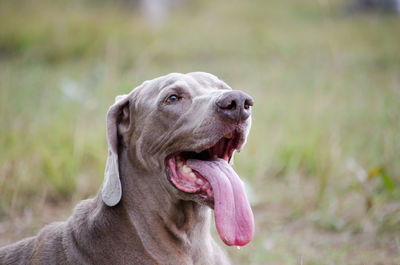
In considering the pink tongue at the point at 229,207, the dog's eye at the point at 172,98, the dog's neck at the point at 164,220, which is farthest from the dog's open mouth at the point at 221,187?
the dog's eye at the point at 172,98

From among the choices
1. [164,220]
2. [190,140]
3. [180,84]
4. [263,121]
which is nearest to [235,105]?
[190,140]

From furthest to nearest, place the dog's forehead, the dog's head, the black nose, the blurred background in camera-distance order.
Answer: the blurred background < the dog's forehead < the dog's head < the black nose

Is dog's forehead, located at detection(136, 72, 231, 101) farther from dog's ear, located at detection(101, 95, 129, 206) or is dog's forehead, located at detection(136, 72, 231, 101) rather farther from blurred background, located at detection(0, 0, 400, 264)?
blurred background, located at detection(0, 0, 400, 264)

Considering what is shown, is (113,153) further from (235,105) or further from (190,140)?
(235,105)

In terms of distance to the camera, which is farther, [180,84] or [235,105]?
[180,84]

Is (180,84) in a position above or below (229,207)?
above

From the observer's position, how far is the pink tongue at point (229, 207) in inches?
103

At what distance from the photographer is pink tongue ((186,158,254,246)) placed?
8.58ft

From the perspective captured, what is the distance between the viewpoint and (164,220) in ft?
9.52

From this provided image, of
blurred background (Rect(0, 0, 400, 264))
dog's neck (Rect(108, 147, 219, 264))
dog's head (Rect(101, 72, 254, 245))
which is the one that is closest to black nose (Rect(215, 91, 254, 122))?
dog's head (Rect(101, 72, 254, 245))

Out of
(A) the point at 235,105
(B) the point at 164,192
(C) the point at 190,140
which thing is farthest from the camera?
(B) the point at 164,192

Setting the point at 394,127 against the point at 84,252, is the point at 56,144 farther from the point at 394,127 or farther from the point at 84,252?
the point at 394,127

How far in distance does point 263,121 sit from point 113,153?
402 centimetres

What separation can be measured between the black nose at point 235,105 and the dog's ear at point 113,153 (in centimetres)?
79
